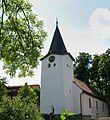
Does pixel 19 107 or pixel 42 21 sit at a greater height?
pixel 42 21

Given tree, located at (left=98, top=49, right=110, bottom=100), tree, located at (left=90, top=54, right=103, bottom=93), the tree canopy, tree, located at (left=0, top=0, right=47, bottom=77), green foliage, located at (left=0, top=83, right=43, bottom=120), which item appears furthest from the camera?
tree, located at (left=90, top=54, right=103, bottom=93)

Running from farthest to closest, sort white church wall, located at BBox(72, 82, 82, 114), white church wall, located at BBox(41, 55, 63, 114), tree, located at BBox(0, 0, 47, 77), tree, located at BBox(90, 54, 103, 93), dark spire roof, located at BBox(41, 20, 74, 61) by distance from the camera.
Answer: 1. tree, located at BBox(90, 54, 103, 93)
2. dark spire roof, located at BBox(41, 20, 74, 61)
3. white church wall, located at BBox(72, 82, 82, 114)
4. white church wall, located at BBox(41, 55, 63, 114)
5. tree, located at BBox(0, 0, 47, 77)

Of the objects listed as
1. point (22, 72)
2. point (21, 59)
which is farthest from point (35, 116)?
point (21, 59)

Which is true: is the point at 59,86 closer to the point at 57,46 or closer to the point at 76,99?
the point at 76,99

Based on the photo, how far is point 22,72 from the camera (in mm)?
10648

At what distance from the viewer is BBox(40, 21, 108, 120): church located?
109 ft

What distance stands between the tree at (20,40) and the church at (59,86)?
2335cm

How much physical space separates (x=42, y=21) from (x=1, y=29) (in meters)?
2.29

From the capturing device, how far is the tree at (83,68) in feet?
178

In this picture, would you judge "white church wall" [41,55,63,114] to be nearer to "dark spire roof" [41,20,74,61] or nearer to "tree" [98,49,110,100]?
"dark spire roof" [41,20,74,61]

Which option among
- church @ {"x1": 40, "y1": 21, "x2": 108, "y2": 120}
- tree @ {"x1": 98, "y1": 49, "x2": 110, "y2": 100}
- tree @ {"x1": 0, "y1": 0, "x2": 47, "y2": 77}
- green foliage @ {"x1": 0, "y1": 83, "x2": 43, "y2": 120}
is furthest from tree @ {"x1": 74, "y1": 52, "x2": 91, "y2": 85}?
tree @ {"x1": 0, "y1": 0, "x2": 47, "y2": 77}

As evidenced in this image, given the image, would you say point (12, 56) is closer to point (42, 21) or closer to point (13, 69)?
point (13, 69)

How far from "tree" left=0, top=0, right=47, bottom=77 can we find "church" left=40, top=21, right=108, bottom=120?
23349mm

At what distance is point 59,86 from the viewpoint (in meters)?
33.7
